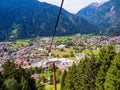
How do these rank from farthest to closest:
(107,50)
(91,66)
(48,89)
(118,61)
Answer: (48,89) < (91,66) < (107,50) < (118,61)

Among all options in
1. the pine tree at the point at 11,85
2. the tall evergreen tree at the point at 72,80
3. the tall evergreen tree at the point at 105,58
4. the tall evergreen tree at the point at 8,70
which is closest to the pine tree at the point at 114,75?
the tall evergreen tree at the point at 105,58

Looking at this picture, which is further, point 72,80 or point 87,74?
point 72,80

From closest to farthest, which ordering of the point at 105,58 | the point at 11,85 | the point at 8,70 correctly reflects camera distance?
the point at 105,58
the point at 11,85
the point at 8,70

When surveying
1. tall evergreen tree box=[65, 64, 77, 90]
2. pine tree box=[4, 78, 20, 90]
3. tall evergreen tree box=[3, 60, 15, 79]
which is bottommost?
pine tree box=[4, 78, 20, 90]

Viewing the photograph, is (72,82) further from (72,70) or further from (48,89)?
(48,89)

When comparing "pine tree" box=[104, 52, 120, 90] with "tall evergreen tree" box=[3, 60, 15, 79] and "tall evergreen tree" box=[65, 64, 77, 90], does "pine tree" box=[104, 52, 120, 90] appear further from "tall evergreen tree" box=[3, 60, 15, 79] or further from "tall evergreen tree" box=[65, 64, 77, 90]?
"tall evergreen tree" box=[3, 60, 15, 79]

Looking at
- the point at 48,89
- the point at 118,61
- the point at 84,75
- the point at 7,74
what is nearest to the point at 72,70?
the point at 84,75

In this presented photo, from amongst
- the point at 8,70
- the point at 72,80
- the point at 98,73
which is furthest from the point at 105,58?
the point at 8,70

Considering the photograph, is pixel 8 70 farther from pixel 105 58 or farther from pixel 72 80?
pixel 105 58

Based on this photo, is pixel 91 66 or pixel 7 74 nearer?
pixel 91 66

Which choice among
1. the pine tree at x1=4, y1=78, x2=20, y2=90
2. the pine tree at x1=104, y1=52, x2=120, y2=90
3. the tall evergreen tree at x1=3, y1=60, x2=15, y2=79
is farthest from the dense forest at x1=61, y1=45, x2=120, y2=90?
the tall evergreen tree at x1=3, y1=60, x2=15, y2=79

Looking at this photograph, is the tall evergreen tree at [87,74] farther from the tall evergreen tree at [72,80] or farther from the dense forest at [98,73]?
the tall evergreen tree at [72,80]
